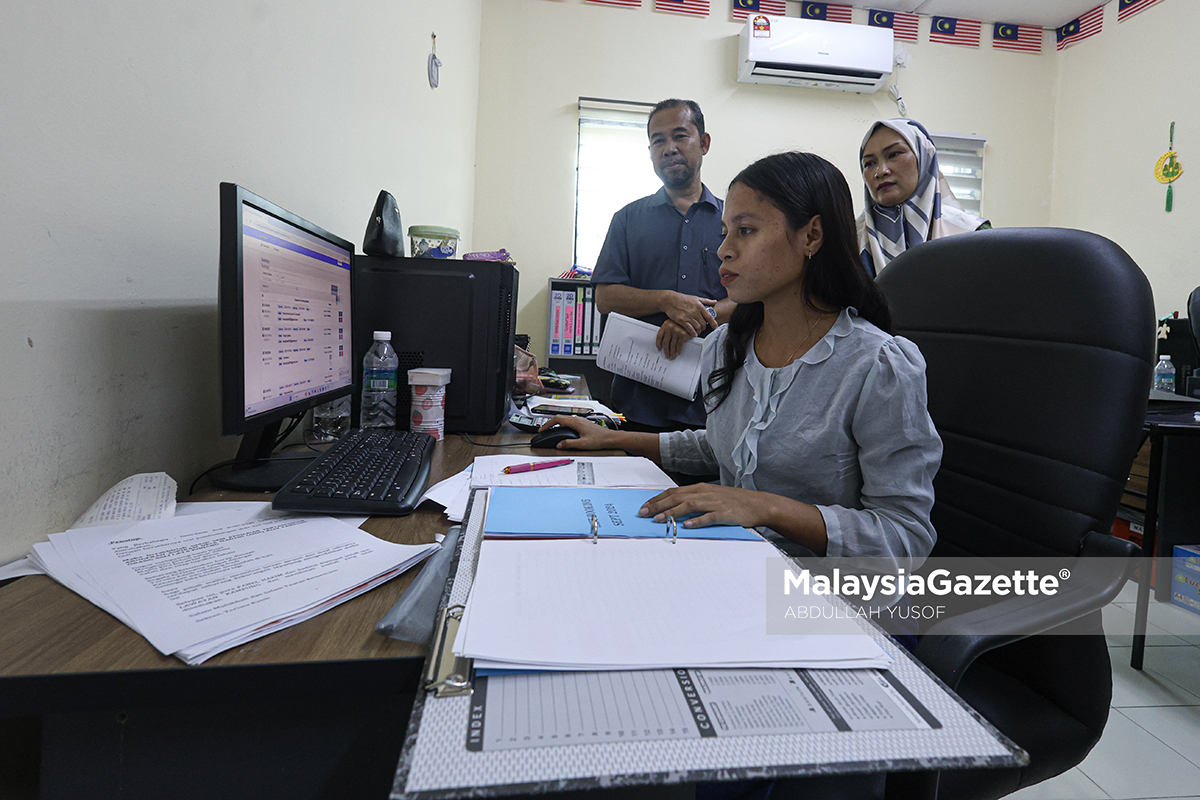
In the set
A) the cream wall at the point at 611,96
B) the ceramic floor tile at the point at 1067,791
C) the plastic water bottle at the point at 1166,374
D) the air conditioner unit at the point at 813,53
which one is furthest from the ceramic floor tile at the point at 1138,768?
the air conditioner unit at the point at 813,53

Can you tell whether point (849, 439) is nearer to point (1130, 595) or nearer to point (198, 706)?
point (198, 706)

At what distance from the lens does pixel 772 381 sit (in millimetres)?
981

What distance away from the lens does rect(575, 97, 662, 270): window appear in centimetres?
343

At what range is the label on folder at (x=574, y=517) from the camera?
62 cm

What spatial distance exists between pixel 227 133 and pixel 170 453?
1.65 ft

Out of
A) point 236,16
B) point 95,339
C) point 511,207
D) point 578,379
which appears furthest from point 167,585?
point 511,207

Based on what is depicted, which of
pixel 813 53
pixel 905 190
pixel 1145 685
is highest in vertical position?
pixel 813 53

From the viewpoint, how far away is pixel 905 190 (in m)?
1.87

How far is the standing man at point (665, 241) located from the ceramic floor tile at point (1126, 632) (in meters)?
1.61

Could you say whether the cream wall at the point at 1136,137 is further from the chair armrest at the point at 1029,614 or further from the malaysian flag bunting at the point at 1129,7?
the chair armrest at the point at 1029,614

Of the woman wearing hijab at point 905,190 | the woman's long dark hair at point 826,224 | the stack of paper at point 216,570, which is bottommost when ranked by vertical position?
the stack of paper at point 216,570

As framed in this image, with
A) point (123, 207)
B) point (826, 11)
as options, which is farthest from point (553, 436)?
point (826, 11)

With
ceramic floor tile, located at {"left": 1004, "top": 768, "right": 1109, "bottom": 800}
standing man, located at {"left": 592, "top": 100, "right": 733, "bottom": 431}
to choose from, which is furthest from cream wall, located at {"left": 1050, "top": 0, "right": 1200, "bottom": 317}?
ceramic floor tile, located at {"left": 1004, "top": 768, "right": 1109, "bottom": 800}

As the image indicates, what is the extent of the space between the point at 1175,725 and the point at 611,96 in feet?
11.1
